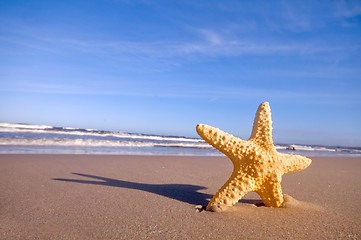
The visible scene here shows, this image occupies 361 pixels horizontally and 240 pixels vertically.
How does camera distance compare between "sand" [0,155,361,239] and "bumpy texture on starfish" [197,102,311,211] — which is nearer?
"sand" [0,155,361,239]

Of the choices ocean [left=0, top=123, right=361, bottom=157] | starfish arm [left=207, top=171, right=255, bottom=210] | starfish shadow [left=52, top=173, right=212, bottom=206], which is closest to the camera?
starfish arm [left=207, top=171, right=255, bottom=210]

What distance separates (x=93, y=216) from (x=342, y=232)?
7.62 feet

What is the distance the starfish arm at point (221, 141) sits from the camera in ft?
10.7

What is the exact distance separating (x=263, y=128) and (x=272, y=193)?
0.76 metres

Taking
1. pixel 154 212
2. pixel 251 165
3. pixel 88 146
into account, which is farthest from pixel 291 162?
pixel 88 146

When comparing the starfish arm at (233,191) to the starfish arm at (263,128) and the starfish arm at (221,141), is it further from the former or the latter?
the starfish arm at (263,128)

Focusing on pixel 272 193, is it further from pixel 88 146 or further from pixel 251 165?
pixel 88 146

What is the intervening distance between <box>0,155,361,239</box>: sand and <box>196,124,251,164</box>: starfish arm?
63 centimetres

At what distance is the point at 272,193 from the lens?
10.7 ft

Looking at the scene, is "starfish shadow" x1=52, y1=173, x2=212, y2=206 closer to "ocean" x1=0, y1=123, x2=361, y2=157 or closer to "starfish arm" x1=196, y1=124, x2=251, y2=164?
"starfish arm" x1=196, y1=124, x2=251, y2=164

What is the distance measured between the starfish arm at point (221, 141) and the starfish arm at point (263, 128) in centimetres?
19

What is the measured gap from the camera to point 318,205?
354 centimetres

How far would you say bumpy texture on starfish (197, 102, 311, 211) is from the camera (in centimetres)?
313

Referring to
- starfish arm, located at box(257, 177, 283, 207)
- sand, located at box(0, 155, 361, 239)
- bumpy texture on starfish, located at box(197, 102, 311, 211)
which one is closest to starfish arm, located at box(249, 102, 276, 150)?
bumpy texture on starfish, located at box(197, 102, 311, 211)
